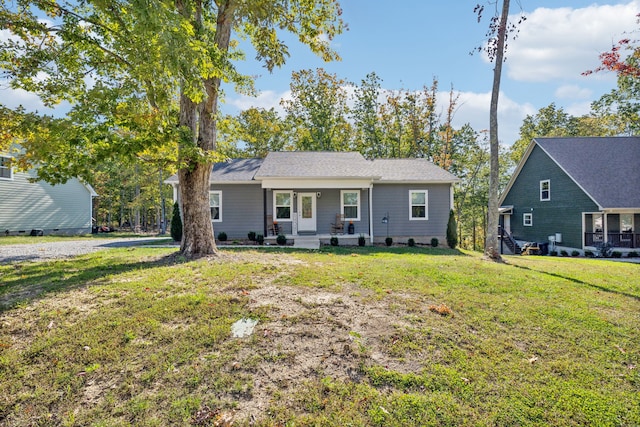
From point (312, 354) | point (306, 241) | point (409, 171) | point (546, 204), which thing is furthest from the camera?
point (546, 204)

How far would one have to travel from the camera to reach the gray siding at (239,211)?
48.9ft

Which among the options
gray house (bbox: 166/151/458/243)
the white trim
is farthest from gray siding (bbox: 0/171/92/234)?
the white trim

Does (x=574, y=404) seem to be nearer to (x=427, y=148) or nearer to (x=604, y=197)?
(x=604, y=197)

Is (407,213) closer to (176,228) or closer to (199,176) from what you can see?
(199,176)

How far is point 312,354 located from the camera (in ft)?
11.2

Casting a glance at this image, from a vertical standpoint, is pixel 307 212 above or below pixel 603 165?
→ below

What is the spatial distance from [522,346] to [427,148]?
27.0 meters

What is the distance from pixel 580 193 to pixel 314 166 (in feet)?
47.5

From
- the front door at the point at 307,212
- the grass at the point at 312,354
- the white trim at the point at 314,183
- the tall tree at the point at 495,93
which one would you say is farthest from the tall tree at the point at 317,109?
the grass at the point at 312,354

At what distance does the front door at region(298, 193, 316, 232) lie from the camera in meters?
15.1

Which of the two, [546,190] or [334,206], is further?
[546,190]

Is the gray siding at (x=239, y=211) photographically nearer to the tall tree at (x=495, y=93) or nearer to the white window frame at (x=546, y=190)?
the tall tree at (x=495, y=93)

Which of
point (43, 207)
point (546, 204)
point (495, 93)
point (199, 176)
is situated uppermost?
point (495, 93)

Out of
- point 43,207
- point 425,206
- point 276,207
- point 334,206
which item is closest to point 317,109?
point 334,206
